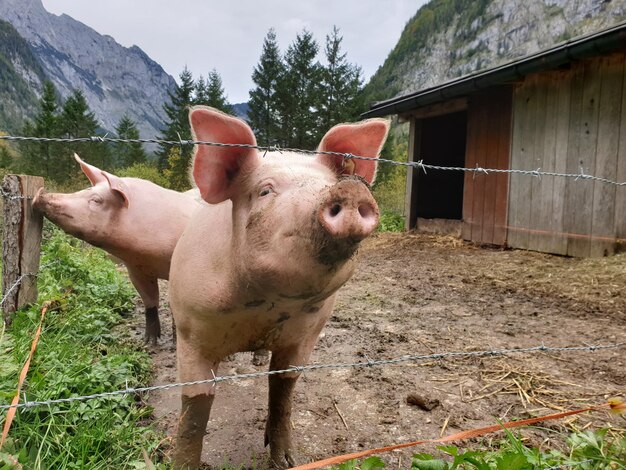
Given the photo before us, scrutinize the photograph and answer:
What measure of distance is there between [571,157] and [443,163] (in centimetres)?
494

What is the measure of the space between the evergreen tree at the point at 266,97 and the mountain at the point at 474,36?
5803cm

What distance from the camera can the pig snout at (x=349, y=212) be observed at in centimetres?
105

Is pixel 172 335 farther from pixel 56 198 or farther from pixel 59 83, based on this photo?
pixel 59 83

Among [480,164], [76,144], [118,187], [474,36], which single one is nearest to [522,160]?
[480,164]

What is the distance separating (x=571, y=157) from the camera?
606cm

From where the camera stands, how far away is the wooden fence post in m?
2.87

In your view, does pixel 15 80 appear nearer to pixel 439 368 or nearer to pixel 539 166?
pixel 539 166

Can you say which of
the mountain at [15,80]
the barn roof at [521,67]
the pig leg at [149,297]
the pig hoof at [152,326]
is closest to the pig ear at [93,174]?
the pig leg at [149,297]

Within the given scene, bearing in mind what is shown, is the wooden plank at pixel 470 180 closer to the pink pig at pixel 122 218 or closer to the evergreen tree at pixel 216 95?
the pink pig at pixel 122 218

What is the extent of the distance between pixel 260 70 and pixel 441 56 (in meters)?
81.0

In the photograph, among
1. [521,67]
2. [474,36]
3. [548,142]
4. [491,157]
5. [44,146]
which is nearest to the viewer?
[521,67]

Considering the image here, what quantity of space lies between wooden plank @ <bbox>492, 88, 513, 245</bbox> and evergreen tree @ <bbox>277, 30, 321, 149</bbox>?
61.9 feet

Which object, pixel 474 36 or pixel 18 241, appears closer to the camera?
pixel 18 241

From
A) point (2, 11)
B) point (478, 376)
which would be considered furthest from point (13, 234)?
point (2, 11)
